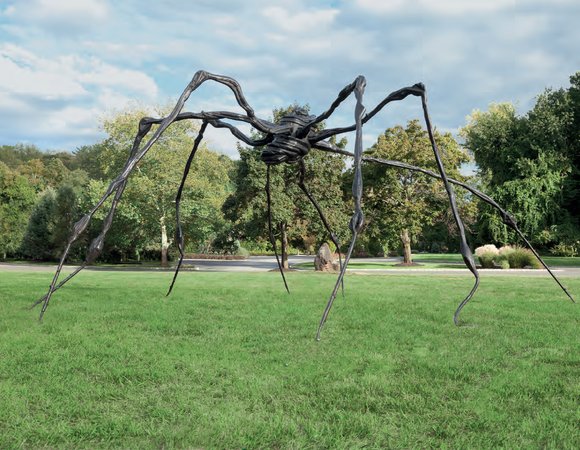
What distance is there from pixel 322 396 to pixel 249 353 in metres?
1.11

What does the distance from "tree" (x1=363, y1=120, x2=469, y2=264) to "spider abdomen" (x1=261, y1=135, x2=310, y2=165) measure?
70.1 ft

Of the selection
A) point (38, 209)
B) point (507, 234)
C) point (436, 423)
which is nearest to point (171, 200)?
point (38, 209)

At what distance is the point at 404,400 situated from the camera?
286 cm

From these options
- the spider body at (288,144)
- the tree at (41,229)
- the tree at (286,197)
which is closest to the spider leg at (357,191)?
the spider body at (288,144)

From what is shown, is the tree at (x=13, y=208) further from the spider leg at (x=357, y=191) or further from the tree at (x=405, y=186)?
the spider leg at (x=357, y=191)

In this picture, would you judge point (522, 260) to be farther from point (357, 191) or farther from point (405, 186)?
point (357, 191)

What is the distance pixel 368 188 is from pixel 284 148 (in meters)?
22.8

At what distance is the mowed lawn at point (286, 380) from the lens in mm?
2443

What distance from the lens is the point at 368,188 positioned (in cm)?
2652

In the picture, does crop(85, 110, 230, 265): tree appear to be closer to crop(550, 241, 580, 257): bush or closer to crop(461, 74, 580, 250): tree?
crop(461, 74, 580, 250): tree

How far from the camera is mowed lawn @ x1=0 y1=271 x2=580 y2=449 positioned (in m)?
2.44

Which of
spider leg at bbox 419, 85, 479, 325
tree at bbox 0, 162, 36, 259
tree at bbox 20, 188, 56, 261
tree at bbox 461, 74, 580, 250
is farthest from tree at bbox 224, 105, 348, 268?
tree at bbox 0, 162, 36, 259

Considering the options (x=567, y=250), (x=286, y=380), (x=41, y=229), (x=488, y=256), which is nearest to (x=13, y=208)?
(x=41, y=229)

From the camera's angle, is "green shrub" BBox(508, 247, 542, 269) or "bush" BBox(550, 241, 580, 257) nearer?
"green shrub" BBox(508, 247, 542, 269)
